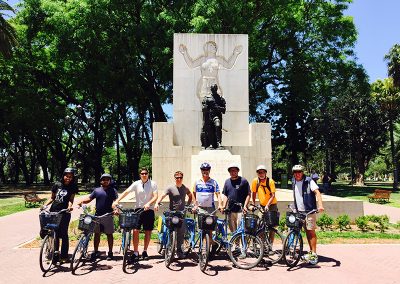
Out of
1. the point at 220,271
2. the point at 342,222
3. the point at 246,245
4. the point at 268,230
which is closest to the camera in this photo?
the point at 220,271

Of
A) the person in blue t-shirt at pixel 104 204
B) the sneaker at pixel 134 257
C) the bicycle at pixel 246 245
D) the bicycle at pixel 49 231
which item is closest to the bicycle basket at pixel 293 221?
the bicycle at pixel 246 245

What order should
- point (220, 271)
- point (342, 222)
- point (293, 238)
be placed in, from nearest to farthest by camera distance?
point (220, 271) → point (293, 238) → point (342, 222)

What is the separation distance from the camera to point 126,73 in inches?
Result: 1075

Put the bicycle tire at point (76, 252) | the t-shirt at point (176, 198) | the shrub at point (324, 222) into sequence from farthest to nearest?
the shrub at point (324, 222) → the t-shirt at point (176, 198) → the bicycle tire at point (76, 252)

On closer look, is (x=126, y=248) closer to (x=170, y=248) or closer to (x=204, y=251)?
(x=170, y=248)

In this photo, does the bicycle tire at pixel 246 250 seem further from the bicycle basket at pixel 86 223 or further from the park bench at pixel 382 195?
the park bench at pixel 382 195

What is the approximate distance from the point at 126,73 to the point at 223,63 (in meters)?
12.2

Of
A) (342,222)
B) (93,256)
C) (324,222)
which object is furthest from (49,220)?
(342,222)

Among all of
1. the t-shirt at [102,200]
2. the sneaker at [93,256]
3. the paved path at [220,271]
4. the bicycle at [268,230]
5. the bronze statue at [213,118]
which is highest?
the bronze statue at [213,118]

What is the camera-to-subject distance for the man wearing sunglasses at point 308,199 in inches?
276

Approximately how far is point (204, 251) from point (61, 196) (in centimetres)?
292

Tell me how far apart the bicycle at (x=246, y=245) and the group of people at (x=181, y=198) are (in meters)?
0.46

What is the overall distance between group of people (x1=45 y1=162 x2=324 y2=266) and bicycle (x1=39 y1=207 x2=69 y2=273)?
266 millimetres

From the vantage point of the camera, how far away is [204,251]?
6637mm
